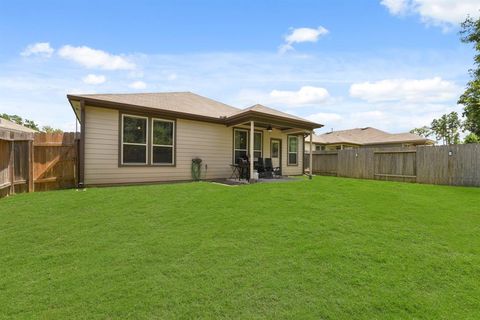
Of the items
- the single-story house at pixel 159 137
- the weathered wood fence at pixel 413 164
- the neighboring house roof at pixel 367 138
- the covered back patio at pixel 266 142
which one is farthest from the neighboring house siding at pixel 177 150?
the neighboring house roof at pixel 367 138

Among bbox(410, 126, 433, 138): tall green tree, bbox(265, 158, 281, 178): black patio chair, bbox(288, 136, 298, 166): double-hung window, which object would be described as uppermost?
bbox(410, 126, 433, 138): tall green tree

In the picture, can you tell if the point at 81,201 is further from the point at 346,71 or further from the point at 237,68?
the point at 346,71

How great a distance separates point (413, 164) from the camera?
1149 centimetres

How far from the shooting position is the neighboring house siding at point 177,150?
8086 millimetres

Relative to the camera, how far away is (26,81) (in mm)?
11562

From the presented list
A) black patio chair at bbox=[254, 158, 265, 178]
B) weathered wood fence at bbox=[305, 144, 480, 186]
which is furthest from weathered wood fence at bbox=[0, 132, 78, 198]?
weathered wood fence at bbox=[305, 144, 480, 186]

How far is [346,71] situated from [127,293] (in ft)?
37.6

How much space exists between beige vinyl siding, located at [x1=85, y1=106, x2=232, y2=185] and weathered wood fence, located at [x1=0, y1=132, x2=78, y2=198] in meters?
0.56

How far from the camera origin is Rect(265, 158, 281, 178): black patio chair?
11.5 metres

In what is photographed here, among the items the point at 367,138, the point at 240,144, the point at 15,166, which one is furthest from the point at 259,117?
the point at 367,138

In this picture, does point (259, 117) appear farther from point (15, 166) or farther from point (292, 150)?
point (15, 166)

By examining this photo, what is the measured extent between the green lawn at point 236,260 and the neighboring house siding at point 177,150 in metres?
2.61

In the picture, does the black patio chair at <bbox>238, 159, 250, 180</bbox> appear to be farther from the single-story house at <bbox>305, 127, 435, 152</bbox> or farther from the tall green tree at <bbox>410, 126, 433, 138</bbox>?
the tall green tree at <bbox>410, 126, 433, 138</bbox>

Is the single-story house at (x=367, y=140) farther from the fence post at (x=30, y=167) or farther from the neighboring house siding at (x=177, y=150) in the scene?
the fence post at (x=30, y=167)
